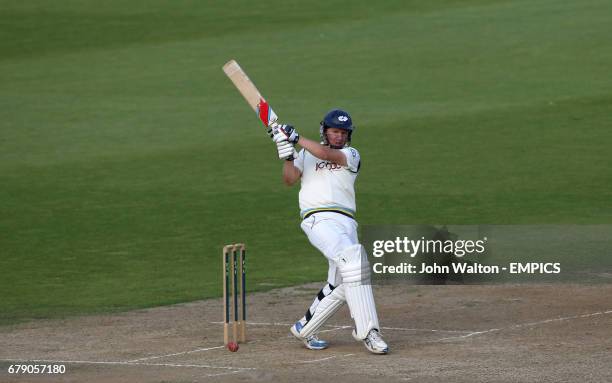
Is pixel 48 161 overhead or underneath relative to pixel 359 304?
overhead

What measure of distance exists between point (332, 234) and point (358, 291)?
0.55 metres

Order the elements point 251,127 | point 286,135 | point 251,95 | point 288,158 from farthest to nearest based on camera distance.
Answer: point 251,127 → point 251,95 → point 288,158 → point 286,135

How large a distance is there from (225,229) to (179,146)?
249 inches

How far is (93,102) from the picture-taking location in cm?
2706

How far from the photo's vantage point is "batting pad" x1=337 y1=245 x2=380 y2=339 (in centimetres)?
1060

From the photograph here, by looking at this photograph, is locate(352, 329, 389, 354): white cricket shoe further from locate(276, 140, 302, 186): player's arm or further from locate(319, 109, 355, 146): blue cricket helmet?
locate(319, 109, 355, 146): blue cricket helmet

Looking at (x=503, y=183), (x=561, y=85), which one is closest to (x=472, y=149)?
(x=503, y=183)

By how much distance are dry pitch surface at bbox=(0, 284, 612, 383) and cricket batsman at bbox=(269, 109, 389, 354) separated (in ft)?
0.79

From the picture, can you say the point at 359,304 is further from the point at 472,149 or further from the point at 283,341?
the point at 472,149

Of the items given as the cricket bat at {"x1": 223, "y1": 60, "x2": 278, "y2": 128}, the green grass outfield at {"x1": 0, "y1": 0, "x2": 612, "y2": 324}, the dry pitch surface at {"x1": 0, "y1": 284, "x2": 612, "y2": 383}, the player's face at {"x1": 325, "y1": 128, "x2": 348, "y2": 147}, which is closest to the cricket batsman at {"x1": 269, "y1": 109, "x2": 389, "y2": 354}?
the player's face at {"x1": 325, "y1": 128, "x2": 348, "y2": 147}

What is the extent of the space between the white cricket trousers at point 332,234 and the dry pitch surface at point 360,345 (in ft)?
2.62

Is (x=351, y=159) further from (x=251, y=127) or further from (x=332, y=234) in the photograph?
(x=251, y=127)

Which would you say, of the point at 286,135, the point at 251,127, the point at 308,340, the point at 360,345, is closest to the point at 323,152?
the point at 286,135

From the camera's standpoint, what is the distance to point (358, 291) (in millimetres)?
10633
